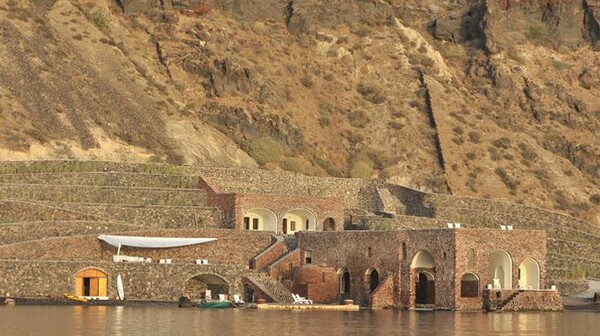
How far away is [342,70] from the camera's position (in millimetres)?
137125

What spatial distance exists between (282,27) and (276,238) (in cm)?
5006

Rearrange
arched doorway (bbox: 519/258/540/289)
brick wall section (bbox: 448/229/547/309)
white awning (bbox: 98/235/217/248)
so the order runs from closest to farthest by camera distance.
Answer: brick wall section (bbox: 448/229/547/309) → arched doorway (bbox: 519/258/540/289) → white awning (bbox: 98/235/217/248)

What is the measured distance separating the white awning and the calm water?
9.31 meters

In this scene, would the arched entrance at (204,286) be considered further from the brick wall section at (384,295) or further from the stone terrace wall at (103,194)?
the stone terrace wall at (103,194)

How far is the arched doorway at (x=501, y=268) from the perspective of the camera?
85.9 metres

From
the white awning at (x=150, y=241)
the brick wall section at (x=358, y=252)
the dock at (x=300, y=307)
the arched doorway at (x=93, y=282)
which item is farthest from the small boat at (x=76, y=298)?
the brick wall section at (x=358, y=252)

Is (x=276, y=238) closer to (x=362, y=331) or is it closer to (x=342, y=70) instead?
(x=362, y=331)

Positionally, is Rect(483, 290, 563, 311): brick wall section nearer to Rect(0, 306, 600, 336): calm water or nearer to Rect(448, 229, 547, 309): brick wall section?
Rect(448, 229, 547, 309): brick wall section

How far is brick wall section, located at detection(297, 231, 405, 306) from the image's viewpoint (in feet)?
285

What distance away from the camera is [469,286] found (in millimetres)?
85000

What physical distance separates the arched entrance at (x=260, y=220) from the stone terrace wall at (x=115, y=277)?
36.4 ft

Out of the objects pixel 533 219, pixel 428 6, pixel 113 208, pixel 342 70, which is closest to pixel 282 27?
pixel 342 70

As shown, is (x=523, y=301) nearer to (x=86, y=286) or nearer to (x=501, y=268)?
(x=501, y=268)

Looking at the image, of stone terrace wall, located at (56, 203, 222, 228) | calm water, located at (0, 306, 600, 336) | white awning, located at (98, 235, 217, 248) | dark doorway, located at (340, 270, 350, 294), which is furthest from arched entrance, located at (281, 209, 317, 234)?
calm water, located at (0, 306, 600, 336)
